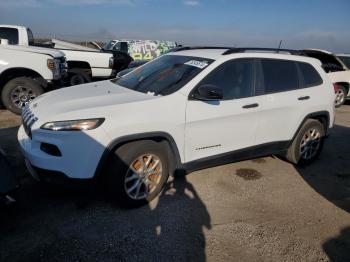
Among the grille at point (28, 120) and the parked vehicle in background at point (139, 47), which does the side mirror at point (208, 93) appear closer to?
the grille at point (28, 120)

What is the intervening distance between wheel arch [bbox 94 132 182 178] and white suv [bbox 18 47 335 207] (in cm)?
1

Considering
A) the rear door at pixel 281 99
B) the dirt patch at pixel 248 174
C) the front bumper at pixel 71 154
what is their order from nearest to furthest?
the front bumper at pixel 71 154 < the rear door at pixel 281 99 < the dirt patch at pixel 248 174

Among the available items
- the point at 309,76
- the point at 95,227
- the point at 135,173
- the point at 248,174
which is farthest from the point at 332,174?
the point at 95,227

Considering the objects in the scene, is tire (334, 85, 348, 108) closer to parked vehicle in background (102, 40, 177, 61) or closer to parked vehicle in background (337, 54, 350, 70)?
parked vehicle in background (337, 54, 350, 70)

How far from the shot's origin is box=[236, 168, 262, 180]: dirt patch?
444 centimetres

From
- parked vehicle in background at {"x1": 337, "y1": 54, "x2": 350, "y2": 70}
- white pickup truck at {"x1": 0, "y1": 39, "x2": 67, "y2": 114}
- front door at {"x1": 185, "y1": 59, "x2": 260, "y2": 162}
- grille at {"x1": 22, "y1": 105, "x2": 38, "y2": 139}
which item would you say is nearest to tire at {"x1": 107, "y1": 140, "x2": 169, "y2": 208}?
front door at {"x1": 185, "y1": 59, "x2": 260, "y2": 162}

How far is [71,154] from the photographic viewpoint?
2855 mm

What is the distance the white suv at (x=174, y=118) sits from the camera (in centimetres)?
291

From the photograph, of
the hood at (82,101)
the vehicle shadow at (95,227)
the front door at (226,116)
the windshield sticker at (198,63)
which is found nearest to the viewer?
the vehicle shadow at (95,227)

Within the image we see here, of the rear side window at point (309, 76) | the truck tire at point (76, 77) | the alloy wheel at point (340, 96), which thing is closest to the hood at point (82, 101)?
the rear side window at point (309, 76)

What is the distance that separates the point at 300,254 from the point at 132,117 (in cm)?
205

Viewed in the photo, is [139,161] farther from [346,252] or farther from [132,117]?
[346,252]

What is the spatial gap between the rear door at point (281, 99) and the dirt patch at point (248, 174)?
565 millimetres

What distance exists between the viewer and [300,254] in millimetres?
2879
